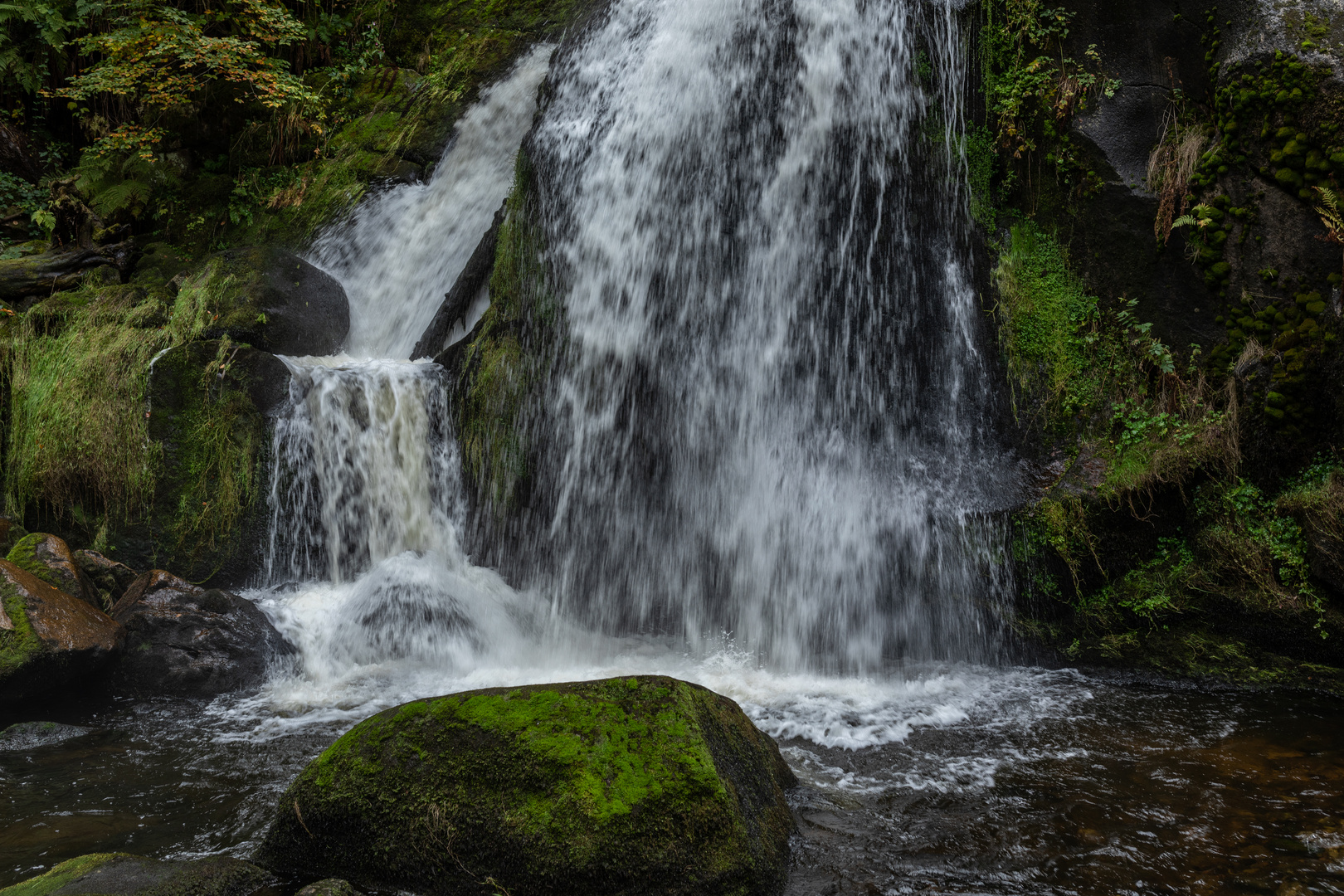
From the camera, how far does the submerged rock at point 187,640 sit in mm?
5410

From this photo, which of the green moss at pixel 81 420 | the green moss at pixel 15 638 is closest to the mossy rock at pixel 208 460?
the green moss at pixel 81 420

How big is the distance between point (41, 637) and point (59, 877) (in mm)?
3088

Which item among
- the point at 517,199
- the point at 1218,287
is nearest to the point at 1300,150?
the point at 1218,287

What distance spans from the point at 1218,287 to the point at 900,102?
3038mm

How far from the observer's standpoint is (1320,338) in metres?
4.99

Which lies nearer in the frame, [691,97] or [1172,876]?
[1172,876]

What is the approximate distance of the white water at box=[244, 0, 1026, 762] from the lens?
20.1 feet

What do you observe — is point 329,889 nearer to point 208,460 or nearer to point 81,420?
point 208,460

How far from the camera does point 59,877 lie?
2.66m

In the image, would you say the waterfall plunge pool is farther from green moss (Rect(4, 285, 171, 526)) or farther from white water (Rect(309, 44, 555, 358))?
white water (Rect(309, 44, 555, 358))

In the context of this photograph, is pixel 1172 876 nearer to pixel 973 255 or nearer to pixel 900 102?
pixel 973 255

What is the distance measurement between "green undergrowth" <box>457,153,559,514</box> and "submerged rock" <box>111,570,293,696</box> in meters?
2.23

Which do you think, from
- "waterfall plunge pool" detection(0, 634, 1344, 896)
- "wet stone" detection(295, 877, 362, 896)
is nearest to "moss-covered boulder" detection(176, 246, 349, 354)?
"waterfall plunge pool" detection(0, 634, 1344, 896)

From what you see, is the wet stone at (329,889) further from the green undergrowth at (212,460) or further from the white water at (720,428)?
the green undergrowth at (212,460)
